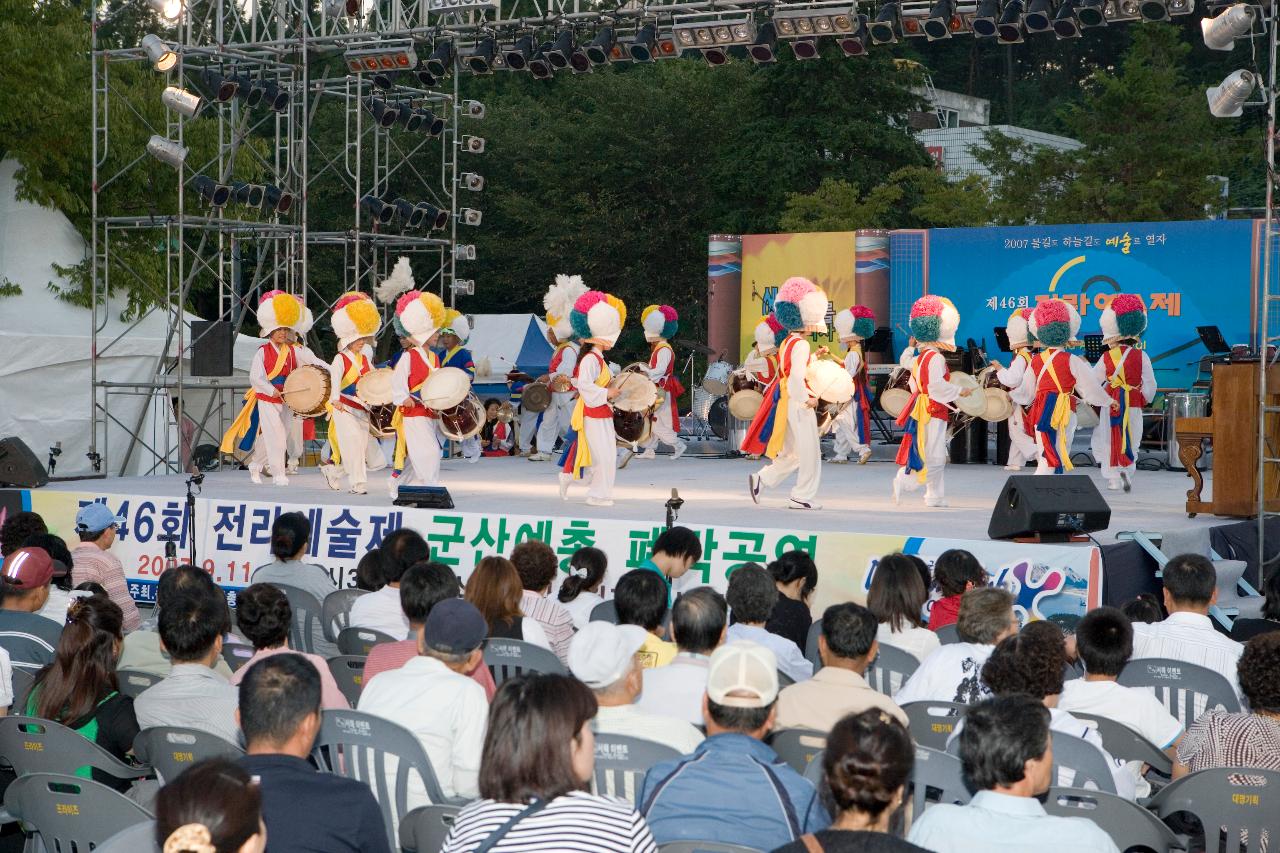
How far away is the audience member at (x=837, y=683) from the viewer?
3840 mm

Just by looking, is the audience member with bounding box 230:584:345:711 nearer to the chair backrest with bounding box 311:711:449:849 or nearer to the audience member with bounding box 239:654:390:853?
the chair backrest with bounding box 311:711:449:849

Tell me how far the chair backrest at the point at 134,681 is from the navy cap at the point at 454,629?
107cm

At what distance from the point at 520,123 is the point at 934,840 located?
28.3 metres

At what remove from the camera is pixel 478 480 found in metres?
12.6

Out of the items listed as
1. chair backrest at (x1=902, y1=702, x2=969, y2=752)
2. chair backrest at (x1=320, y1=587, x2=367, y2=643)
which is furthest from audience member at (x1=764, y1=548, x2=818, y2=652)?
chair backrest at (x1=320, y1=587, x2=367, y2=643)

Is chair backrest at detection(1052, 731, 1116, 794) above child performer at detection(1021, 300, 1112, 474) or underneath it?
underneath

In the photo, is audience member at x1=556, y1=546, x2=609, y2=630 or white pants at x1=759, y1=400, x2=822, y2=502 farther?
white pants at x1=759, y1=400, x2=822, y2=502

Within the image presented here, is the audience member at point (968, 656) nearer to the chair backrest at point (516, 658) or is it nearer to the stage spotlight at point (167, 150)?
the chair backrest at point (516, 658)

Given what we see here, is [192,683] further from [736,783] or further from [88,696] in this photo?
[736,783]

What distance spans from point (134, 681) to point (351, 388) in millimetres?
6803

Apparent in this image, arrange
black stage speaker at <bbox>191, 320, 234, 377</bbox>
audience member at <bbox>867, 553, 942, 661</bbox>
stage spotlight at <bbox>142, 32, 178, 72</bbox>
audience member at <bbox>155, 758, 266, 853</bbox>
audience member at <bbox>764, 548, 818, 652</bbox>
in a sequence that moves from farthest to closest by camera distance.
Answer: black stage speaker at <bbox>191, 320, 234, 377</bbox> → stage spotlight at <bbox>142, 32, 178, 72</bbox> → audience member at <bbox>764, 548, 818, 652</bbox> → audience member at <bbox>867, 553, 942, 661</bbox> → audience member at <bbox>155, 758, 266, 853</bbox>

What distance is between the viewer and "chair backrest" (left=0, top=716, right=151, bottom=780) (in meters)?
3.79

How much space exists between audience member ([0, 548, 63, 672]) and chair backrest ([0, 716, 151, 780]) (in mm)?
703

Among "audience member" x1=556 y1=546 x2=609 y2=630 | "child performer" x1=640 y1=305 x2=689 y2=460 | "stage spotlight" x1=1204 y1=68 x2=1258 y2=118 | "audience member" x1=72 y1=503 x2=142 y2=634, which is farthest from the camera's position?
"child performer" x1=640 y1=305 x2=689 y2=460
